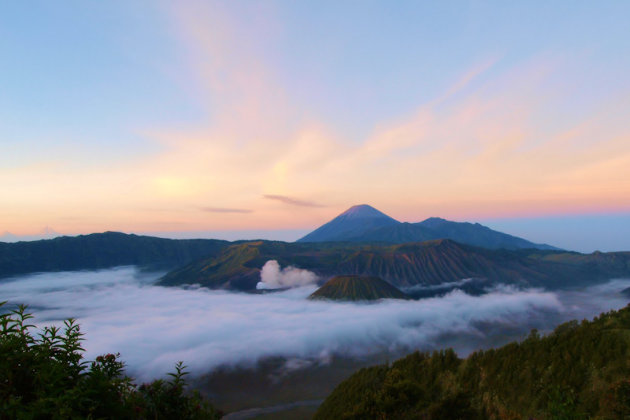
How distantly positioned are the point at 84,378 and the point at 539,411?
112ft

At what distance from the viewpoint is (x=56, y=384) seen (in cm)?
591

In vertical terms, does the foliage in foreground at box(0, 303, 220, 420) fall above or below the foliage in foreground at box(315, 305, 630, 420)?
above

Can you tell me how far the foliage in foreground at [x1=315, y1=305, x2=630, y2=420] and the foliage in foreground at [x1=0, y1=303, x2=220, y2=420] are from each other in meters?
23.1

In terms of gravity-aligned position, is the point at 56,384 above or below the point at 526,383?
above

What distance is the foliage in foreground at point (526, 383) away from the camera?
25172 millimetres

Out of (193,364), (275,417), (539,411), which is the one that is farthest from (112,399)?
(193,364)

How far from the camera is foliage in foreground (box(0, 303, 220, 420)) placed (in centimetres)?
532

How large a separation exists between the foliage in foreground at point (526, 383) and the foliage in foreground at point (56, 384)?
75.9 ft

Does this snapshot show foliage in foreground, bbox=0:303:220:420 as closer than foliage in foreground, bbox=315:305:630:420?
Yes

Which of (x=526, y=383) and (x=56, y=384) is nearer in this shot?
(x=56, y=384)

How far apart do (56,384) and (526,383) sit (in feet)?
142

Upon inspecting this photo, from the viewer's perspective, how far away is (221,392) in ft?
434

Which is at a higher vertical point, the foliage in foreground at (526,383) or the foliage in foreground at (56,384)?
the foliage in foreground at (56,384)

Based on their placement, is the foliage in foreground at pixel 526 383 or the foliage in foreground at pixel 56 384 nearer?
the foliage in foreground at pixel 56 384
